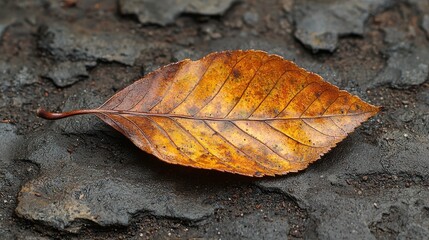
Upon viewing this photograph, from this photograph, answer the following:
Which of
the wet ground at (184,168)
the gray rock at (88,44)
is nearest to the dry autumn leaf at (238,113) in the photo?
the wet ground at (184,168)

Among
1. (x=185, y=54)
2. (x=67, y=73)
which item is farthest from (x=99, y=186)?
(x=185, y=54)

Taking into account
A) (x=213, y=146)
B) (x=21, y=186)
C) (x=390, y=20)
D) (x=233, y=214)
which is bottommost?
(x=21, y=186)

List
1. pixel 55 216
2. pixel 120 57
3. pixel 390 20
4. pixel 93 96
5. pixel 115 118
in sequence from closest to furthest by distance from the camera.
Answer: pixel 55 216, pixel 115 118, pixel 93 96, pixel 120 57, pixel 390 20

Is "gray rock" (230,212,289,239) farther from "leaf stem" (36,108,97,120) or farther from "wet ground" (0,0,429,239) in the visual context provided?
"leaf stem" (36,108,97,120)

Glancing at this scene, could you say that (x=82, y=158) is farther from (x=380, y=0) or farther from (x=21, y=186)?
(x=380, y=0)

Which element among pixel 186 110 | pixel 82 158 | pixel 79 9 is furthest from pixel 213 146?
pixel 79 9

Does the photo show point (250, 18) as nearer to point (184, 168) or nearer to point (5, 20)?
point (184, 168)
